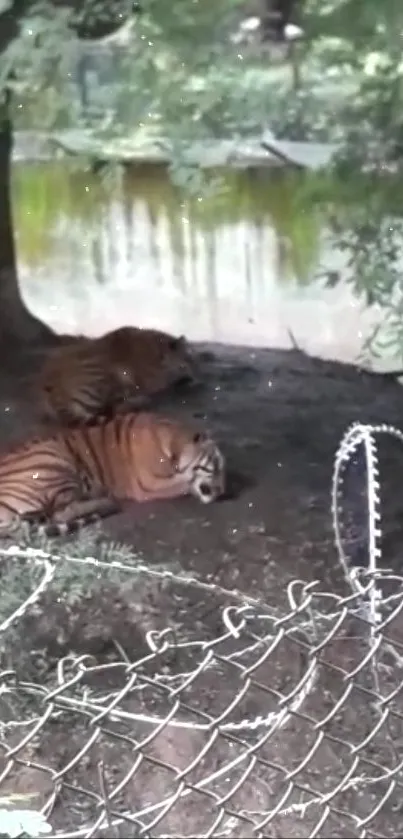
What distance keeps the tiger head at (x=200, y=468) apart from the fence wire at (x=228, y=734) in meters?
0.30

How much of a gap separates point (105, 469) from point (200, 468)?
0.14 m

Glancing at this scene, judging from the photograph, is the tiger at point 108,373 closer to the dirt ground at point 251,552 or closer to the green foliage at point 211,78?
the dirt ground at point 251,552

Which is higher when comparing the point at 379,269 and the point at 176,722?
the point at 379,269

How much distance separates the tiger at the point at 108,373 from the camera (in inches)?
67.2

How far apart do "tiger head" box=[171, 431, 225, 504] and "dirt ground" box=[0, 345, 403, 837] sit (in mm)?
19

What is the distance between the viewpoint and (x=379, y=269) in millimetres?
1763

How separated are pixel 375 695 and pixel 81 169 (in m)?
0.93

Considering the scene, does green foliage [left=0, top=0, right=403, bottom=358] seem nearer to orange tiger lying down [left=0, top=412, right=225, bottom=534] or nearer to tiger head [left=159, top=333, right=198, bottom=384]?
tiger head [left=159, top=333, right=198, bottom=384]

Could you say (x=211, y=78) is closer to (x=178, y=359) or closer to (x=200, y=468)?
(x=178, y=359)

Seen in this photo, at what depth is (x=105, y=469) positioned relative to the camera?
1.68m

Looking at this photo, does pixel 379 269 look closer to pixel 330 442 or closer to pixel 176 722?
A: pixel 330 442

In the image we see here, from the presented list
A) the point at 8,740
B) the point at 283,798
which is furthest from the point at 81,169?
the point at 283,798

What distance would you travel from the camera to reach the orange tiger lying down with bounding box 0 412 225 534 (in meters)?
1.62

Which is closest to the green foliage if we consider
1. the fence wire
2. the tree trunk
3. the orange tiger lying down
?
the tree trunk
